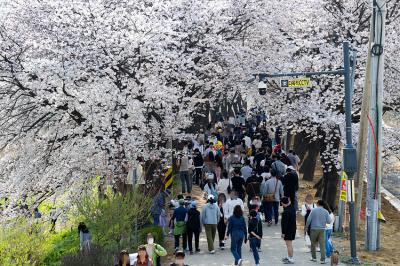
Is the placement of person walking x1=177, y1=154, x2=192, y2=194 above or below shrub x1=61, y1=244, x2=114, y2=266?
above

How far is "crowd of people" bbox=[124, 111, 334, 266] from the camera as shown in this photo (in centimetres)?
1609

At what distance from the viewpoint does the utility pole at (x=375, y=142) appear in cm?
1814

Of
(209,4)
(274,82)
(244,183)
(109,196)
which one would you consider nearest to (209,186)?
(244,183)

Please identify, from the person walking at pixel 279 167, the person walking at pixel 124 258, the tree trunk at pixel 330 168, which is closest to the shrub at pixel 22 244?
the person walking at pixel 124 258

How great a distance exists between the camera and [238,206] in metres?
15.7

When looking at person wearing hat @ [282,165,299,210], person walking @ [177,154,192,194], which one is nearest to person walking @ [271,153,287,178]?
person wearing hat @ [282,165,299,210]

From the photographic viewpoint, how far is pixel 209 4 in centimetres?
2398

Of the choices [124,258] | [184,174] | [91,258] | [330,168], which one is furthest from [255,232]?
[330,168]

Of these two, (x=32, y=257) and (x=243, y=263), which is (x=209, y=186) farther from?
(x=32, y=257)

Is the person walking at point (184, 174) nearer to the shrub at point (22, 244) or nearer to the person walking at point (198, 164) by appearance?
the person walking at point (198, 164)

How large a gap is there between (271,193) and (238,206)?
4.50 metres

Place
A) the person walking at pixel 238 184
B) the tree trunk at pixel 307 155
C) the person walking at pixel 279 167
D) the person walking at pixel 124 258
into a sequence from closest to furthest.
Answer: the person walking at pixel 124 258 < the person walking at pixel 238 184 < the person walking at pixel 279 167 < the tree trunk at pixel 307 155

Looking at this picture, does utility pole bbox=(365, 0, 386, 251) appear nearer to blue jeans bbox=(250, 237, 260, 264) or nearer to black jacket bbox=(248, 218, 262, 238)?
black jacket bbox=(248, 218, 262, 238)

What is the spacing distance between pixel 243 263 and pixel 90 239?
378cm
